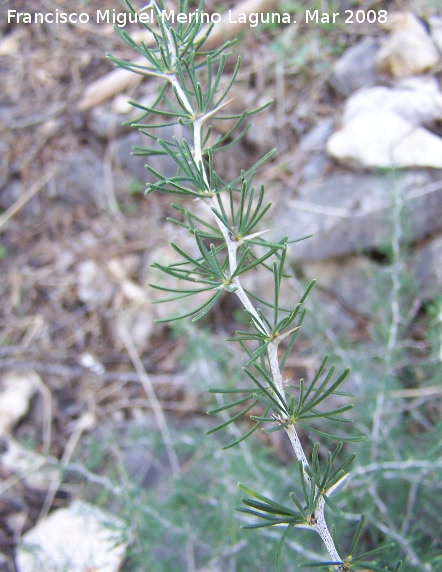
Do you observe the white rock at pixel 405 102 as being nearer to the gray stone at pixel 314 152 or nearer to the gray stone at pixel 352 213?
the gray stone at pixel 314 152

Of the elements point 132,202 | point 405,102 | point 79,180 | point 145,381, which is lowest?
point 145,381

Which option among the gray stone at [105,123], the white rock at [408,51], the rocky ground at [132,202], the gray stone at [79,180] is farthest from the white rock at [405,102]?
the gray stone at [79,180]

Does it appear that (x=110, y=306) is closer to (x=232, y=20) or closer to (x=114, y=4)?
(x=232, y=20)

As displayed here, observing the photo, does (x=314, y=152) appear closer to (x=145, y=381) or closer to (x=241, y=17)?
(x=241, y=17)

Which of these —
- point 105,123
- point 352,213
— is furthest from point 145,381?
point 105,123

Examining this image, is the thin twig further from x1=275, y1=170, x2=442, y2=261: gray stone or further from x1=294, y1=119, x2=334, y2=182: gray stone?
x1=294, y1=119, x2=334, y2=182: gray stone

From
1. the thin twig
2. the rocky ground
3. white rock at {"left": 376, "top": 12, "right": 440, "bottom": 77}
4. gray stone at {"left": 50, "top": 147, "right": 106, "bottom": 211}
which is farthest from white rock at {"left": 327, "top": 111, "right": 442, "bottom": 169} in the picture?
gray stone at {"left": 50, "top": 147, "right": 106, "bottom": 211}
